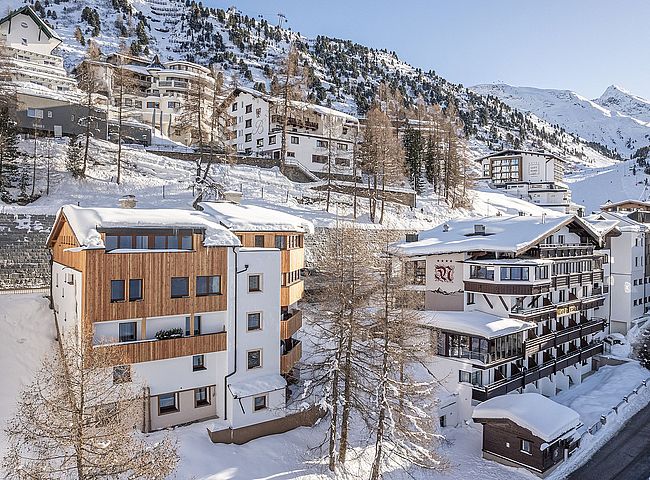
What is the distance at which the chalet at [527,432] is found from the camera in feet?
85.1

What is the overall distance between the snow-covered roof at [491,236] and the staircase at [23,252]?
81.2 ft

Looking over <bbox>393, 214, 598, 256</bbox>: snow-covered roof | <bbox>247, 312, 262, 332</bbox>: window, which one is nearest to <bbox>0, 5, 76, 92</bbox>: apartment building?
<bbox>393, 214, 598, 256</bbox>: snow-covered roof

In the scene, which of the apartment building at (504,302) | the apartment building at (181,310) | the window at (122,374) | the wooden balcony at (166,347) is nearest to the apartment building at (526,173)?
the apartment building at (504,302)

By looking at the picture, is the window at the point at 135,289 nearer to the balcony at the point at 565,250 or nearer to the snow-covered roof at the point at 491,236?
the snow-covered roof at the point at 491,236

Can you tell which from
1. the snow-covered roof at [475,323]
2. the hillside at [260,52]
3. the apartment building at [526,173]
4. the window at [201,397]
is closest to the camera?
the window at [201,397]

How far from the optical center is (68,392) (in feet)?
45.4

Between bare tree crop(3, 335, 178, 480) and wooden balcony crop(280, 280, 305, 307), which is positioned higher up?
wooden balcony crop(280, 280, 305, 307)

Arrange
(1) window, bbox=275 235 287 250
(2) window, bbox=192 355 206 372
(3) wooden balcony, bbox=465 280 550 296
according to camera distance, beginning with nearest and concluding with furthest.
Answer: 1. (2) window, bbox=192 355 206 372
2. (1) window, bbox=275 235 287 250
3. (3) wooden balcony, bbox=465 280 550 296

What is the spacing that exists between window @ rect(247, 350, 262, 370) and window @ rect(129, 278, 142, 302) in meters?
6.40

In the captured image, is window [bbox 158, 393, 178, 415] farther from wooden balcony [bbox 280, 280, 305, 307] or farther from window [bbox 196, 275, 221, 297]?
wooden balcony [bbox 280, 280, 305, 307]

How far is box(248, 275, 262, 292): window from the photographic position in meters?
24.8

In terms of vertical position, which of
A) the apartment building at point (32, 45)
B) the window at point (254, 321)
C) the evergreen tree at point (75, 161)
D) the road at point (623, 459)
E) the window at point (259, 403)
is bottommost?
the road at point (623, 459)

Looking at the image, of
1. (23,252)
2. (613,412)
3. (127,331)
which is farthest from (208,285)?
(613,412)

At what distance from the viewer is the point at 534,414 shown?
88.1 ft
